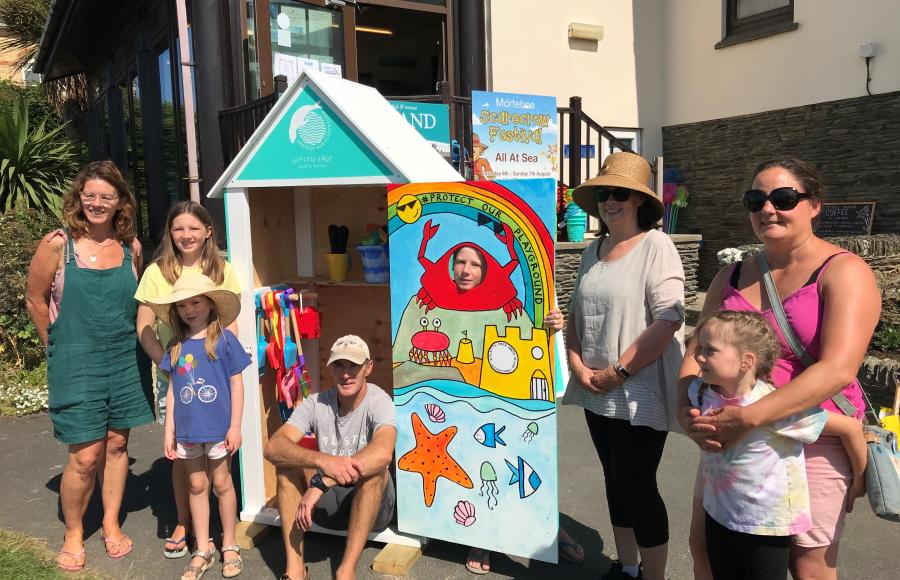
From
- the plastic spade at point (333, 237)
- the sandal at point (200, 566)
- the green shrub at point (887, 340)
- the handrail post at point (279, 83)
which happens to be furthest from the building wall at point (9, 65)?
the green shrub at point (887, 340)

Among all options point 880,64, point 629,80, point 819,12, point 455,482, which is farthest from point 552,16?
point 455,482

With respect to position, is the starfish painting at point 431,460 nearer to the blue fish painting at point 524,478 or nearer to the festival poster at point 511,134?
the blue fish painting at point 524,478

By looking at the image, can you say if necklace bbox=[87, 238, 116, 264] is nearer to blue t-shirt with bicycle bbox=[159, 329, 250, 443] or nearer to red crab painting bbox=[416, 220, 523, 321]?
blue t-shirt with bicycle bbox=[159, 329, 250, 443]

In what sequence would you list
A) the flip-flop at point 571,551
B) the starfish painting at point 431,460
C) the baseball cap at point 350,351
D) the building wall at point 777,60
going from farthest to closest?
the building wall at point 777,60
the flip-flop at point 571,551
the starfish painting at point 431,460
the baseball cap at point 350,351

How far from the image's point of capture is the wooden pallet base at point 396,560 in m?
3.04

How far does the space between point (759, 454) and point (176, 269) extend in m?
2.51

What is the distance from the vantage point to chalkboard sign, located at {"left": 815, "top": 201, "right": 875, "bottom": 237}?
27.6ft

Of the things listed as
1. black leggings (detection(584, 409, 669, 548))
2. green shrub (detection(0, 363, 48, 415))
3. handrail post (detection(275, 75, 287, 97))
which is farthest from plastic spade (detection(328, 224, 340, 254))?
green shrub (detection(0, 363, 48, 415))

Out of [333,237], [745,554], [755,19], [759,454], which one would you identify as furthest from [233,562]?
[755,19]

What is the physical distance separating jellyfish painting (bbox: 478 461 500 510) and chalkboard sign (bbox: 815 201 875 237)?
7120 millimetres

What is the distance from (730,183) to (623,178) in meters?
8.32

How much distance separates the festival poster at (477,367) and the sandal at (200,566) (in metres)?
0.92

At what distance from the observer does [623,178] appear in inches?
102

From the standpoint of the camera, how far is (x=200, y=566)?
307 centimetres
